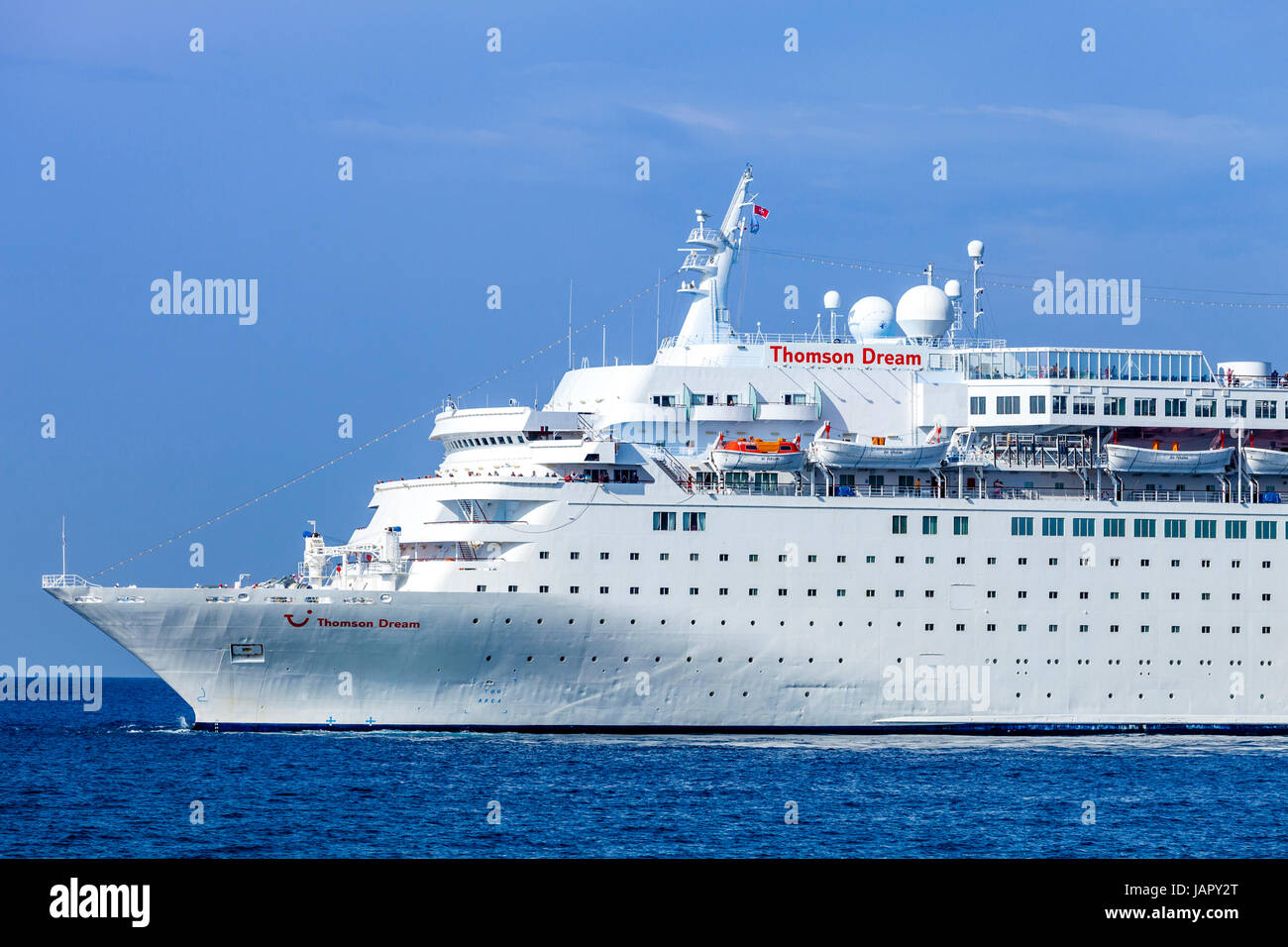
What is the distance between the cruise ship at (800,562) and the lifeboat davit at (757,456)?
0.23 ft

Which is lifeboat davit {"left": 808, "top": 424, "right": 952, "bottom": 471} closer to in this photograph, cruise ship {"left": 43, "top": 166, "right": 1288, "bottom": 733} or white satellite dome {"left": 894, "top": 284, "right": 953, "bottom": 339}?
cruise ship {"left": 43, "top": 166, "right": 1288, "bottom": 733}

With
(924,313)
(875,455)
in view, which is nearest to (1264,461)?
(924,313)

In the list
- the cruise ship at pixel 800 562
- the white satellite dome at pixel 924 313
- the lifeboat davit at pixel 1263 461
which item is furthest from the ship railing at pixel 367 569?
the lifeboat davit at pixel 1263 461

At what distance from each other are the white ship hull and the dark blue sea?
816mm

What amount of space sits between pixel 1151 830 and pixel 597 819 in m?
8.93

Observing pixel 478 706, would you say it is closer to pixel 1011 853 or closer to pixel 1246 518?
pixel 1011 853

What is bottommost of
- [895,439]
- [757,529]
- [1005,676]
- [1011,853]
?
[1011,853]

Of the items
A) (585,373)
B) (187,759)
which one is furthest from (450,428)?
(187,759)

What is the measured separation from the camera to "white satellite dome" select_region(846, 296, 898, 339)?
136ft

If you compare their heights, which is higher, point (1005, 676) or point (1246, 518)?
point (1246, 518)

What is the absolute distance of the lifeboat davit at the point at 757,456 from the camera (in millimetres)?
37281

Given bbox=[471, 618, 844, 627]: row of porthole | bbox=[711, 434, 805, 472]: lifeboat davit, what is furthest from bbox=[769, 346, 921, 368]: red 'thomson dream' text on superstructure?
bbox=[471, 618, 844, 627]: row of porthole

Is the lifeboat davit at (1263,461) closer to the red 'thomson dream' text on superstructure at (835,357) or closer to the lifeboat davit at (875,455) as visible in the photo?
the lifeboat davit at (875,455)

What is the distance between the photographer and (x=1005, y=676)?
37.7 m
